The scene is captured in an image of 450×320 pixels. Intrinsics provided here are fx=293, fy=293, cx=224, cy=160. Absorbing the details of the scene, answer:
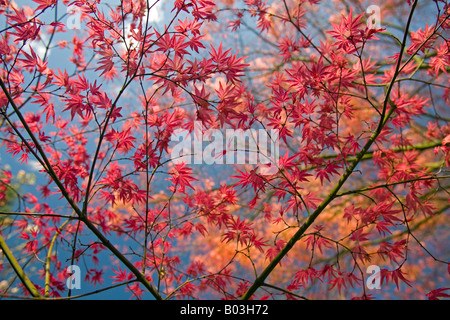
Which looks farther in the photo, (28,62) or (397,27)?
(397,27)

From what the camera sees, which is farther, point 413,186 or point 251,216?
point 251,216

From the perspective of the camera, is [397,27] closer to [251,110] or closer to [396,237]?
[396,237]

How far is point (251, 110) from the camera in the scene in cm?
162

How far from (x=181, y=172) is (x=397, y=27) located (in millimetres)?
4010

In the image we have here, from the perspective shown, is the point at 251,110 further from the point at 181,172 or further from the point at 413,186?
the point at 413,186

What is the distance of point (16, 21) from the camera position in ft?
4.39

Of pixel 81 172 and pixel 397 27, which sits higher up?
pixel 397 27
